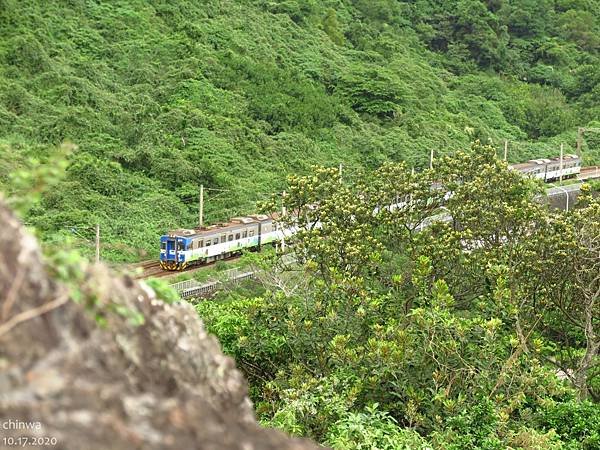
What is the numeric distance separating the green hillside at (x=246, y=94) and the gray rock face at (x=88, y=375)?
48.2ft

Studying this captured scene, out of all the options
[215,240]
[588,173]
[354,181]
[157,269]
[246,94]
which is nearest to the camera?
[157,269]

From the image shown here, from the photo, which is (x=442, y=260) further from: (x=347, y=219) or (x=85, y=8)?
(x=85, y=8)

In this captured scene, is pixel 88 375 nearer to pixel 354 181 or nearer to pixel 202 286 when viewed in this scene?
pixel 202 286

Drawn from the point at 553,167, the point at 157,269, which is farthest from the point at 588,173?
the point at 157,269

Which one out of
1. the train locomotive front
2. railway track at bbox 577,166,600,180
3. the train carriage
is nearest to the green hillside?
the train locomotive front

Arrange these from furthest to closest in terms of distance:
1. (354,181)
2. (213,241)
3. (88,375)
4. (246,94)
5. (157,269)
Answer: (246,94)
(213,241)
(354,181)
(157,269)
(88,375)

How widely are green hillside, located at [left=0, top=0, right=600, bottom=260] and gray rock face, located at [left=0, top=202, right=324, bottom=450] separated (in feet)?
48.2

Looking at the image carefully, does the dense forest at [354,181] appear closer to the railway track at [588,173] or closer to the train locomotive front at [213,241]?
the train locomotive front at [213,241]

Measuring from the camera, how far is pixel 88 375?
2.35 meters

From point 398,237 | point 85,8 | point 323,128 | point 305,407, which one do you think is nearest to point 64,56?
point 85,8

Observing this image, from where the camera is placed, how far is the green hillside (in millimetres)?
27438

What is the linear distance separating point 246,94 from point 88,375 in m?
34.8

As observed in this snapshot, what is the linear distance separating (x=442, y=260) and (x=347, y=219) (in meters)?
1.85

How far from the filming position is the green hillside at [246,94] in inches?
1080
